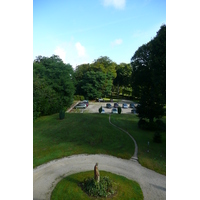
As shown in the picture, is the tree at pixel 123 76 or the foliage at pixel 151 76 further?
the tree at pixel 123 76

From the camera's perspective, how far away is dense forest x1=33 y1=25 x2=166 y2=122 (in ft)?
47.6

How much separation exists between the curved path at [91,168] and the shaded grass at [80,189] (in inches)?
12.5

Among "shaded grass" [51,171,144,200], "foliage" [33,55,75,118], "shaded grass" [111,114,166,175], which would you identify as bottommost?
"shaded grass" [51,171,144,200]

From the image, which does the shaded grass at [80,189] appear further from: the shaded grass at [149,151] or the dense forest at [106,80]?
the dense forest at [106,80]

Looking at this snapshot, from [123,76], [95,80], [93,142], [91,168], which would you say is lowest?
[91,168]

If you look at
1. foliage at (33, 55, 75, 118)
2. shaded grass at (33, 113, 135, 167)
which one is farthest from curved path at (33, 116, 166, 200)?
foliage at (33, 55, 75, 118)

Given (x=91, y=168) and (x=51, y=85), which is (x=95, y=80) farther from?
(x=91, y=168)

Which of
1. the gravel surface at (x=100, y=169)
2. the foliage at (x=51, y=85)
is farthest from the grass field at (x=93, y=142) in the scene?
the foliage at (x=51, y=85)

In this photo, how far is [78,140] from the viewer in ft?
49.6

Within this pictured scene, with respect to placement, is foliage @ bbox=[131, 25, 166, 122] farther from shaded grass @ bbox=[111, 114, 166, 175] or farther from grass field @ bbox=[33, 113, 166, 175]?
grass field @ bbox=[33, 113, 166, 175]

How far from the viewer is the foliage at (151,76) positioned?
13.7 metres

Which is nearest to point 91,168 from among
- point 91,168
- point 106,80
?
point 91,168

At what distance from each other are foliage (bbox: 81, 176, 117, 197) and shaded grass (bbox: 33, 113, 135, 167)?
3850 mm

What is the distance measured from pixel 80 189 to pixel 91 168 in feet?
7.73
